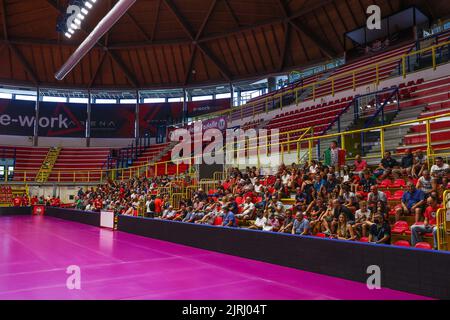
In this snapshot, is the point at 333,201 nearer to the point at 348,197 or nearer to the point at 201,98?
the point at 348,197

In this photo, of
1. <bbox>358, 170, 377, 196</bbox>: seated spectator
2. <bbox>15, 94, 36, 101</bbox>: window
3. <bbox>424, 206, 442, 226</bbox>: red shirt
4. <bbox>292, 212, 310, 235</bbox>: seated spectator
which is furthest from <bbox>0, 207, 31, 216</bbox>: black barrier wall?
<bbox>424, 206, 442, 226</bbox>: red shirt

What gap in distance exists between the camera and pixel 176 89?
35250 mm

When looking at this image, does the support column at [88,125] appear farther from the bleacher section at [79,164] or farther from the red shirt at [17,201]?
the red shirt at [17,201]

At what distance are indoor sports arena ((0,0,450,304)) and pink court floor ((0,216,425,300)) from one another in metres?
→ 0.07

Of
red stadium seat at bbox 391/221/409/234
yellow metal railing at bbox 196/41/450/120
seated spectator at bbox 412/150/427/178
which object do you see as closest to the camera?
red stadium seat at bbox 391/221/409/234

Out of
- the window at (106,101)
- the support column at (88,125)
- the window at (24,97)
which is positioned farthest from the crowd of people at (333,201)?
the window at (24,97)

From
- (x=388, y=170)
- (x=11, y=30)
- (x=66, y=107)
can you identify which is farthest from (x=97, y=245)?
(x=66, y=107)

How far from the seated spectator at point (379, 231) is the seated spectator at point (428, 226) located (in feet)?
1.47

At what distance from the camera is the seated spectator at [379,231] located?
7.60m

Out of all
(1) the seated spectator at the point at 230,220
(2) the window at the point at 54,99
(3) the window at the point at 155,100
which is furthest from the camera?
(3) the window at the point at 155,100

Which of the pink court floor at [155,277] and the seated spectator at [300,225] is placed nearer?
the pink court floor at [155,277]

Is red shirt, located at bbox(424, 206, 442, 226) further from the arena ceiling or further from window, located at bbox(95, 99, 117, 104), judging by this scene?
window, located at bbox(95, 99, 117, 104)

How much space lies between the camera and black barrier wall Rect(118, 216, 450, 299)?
6.07 meters
